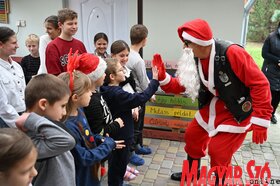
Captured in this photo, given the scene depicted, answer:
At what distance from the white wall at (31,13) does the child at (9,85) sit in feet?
11.4

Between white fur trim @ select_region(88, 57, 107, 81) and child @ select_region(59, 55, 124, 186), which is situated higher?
white fur trim @ select_region(88, 57, 107, 81)

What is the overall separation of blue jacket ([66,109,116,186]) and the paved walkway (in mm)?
1211

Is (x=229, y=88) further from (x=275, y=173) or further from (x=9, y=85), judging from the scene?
(x=9, y=85)

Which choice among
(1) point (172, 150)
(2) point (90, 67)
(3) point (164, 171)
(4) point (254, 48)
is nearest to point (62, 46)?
(2) point (90, 67)

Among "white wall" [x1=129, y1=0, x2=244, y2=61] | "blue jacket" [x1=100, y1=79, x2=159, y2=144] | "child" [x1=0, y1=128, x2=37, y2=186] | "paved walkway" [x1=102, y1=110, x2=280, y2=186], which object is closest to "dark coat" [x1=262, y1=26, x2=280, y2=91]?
"white wall" [x1=129, y1=0, x2=244, y2=61]

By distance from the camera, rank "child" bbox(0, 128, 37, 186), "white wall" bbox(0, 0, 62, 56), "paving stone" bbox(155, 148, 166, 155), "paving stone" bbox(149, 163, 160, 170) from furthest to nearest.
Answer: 1. "white wall" bbox(0, 0, 62, 56)
2. "paving stone" bbox(155, 148, 166, 155)
3. "paving stone" bbox(149, 163, 160, 170)
4. "child" bbox(0, 128, 37, 186)

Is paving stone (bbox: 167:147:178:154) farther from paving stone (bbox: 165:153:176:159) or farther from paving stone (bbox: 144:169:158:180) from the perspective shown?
paving stone (bbox: 144:169:158:180)

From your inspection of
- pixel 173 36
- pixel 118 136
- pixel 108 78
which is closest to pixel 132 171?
pixel 118 136

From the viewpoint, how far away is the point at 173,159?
12.3 ft

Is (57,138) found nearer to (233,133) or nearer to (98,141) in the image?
(98,141)

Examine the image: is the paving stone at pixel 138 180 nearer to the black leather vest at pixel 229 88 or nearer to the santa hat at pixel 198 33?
the black leather vest at pixel 229 88

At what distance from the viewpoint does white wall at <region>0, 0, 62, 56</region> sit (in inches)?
232

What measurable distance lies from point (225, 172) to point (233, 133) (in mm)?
366

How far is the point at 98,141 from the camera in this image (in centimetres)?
207
